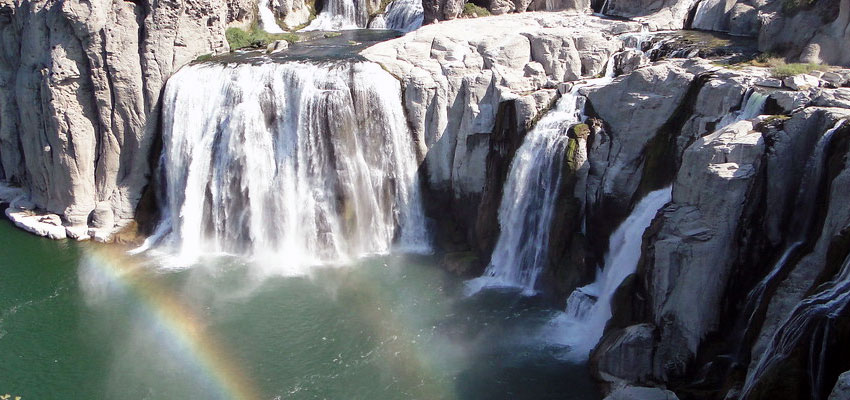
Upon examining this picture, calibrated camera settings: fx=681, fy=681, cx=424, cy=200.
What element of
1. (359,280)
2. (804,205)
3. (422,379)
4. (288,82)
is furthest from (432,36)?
(804,205)

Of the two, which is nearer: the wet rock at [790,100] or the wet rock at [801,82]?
the wet rock at [790,100]

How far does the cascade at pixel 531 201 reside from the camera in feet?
63.7

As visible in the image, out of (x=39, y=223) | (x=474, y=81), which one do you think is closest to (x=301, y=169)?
(x=474, y=81)

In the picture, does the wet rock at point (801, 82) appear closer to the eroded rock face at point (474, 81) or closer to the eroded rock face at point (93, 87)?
the eroded rock face at point (474, 81)

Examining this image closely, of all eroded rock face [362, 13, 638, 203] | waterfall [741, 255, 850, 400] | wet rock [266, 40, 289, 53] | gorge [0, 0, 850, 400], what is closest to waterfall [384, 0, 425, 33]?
gorge [0, 0, 850, 400]

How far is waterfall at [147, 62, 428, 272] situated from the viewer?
74.4 ft

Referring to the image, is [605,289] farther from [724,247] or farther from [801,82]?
[801,82]

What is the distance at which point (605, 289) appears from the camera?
1689cm

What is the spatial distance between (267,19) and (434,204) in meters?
16.6

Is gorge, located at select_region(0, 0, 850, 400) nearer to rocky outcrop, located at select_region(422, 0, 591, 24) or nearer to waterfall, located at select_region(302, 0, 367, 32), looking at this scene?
rocky outcrop, located at select_region(422, 0, 591, 24)

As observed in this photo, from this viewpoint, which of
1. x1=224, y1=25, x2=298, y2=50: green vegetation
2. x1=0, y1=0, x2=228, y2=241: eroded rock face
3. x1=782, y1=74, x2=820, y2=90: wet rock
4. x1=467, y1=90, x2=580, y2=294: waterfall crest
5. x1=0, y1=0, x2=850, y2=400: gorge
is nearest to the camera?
x1=0, y1=0, x2=850, y2=400: gorge

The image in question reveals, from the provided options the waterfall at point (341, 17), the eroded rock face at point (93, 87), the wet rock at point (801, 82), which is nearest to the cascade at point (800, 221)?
the wet rock at point (801, 82)

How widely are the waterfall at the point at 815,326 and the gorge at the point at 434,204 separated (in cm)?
4

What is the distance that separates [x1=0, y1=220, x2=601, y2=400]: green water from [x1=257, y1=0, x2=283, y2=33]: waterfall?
51.7 ft
